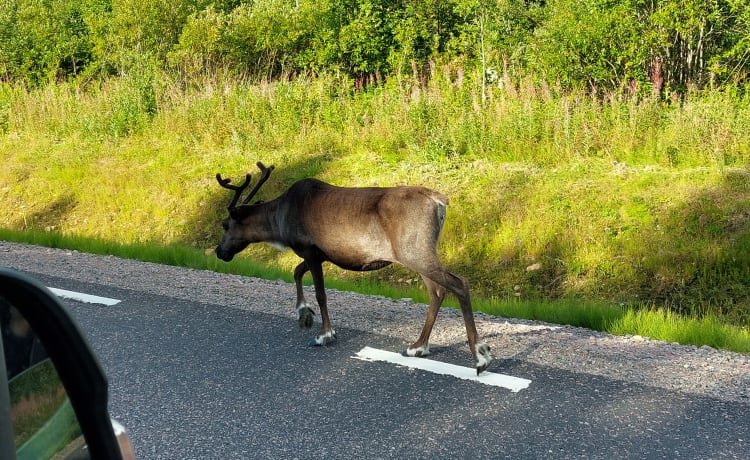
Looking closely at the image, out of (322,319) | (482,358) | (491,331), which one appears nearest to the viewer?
(482,358)

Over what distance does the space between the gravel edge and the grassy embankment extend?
0.50m

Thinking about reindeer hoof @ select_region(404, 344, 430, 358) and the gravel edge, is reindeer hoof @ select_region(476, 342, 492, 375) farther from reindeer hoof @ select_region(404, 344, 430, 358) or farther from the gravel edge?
reindeer hoof @ select_region(404, 344, 430, 358)

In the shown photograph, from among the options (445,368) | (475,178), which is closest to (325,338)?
(445,368)

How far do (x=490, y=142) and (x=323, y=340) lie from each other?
744cm

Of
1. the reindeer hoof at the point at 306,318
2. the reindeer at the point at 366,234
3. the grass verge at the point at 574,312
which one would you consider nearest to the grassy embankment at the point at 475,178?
the grass verge at the point at 574,312

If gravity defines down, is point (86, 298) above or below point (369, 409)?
below

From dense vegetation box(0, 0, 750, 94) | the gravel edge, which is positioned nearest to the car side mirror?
the gravel edge

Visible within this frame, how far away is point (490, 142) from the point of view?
13078 millimetres

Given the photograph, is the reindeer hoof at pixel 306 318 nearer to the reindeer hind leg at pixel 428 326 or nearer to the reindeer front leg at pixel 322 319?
the reindeer front leg at pixel 322 319

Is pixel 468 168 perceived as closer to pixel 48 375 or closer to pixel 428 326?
pixel 428 326

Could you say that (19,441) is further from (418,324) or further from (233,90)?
(233,90)

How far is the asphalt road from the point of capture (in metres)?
4.42

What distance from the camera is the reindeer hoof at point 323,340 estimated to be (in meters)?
6.32

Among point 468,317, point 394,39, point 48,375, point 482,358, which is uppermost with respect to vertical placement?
point 48,375
